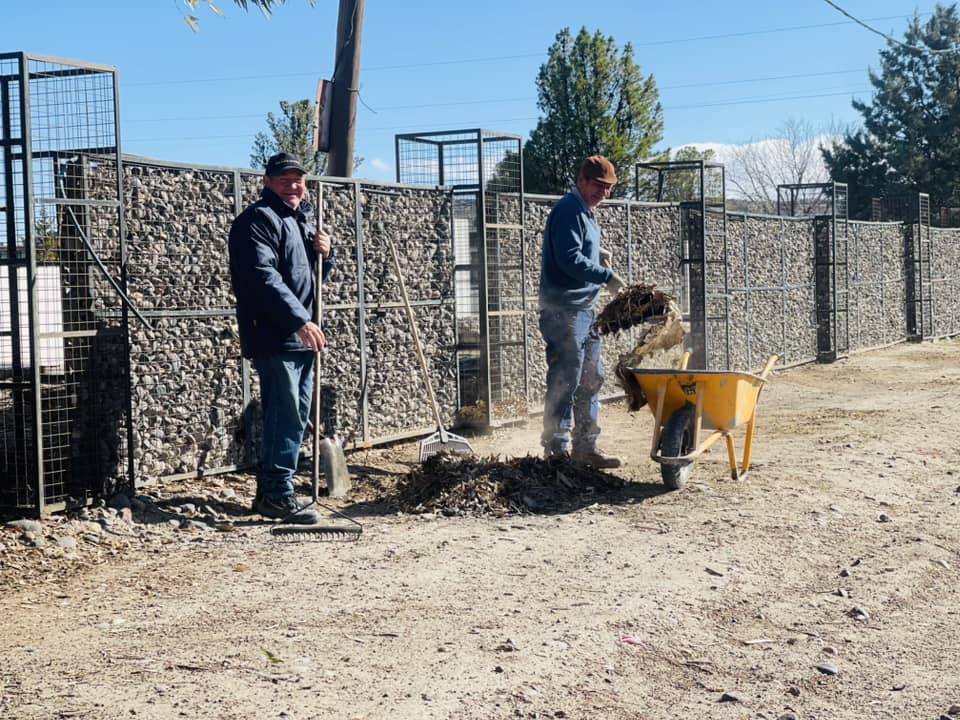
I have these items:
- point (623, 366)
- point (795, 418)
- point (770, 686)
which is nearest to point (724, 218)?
point (795, 418)

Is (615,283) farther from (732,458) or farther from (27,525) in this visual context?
(27,525)

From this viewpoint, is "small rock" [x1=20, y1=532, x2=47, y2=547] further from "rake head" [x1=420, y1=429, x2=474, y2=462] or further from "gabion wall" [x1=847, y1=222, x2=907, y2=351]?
"gabion wall" [x1=847, y1=222, x2=907, y2=351]

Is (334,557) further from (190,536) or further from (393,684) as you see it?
(393,684)

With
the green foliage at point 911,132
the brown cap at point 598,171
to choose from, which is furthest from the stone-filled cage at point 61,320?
the green foliage at point 911,132

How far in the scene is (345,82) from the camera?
12.3 meters

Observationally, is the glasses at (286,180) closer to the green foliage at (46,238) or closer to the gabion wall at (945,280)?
the green foliage at (46,238)

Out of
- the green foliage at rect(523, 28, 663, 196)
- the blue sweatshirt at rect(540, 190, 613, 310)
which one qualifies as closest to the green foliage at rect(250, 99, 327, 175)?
the green foliage at rect(523, 28, 663, 196)

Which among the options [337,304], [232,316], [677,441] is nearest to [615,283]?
[677,441]

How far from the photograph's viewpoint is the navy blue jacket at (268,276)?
7062 mm

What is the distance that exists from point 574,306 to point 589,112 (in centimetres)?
2912

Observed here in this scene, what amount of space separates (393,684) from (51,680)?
1306 mm

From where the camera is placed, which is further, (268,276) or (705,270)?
(705,270)

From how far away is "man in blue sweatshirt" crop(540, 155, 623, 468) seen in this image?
8.45 m

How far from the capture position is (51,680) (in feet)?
14.5
